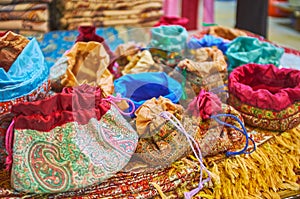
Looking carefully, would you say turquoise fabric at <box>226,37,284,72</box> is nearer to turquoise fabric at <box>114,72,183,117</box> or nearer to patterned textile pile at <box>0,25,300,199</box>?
patterned textile pile at <box>0,25,300,199</box>

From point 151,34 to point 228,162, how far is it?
0.77 metres

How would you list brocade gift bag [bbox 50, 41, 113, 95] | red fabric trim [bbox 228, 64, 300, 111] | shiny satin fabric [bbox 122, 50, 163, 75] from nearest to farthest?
red fabric trim [bbox 228, 64, 300, 111]
brocade gift bag [bbox 50, 41, 113, 95]
shiny satin fabric [bbox 122, 50, 163, 75]

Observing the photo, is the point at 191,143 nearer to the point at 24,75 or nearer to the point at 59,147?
the point at 59,147

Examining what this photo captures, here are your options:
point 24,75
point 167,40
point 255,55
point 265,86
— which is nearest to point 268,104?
point 265,86

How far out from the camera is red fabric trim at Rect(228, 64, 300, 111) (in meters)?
A: 1.16

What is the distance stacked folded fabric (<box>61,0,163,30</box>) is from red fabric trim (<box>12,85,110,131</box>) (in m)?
1.06

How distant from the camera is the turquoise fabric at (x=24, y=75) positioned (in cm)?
101

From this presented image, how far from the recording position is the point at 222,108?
1.15m

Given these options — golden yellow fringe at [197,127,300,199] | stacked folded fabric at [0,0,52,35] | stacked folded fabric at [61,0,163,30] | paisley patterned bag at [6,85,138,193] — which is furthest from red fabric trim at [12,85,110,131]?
stacked folded fabric at [61,0,163,30]

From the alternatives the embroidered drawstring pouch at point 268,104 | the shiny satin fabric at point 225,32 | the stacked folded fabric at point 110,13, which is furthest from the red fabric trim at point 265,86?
the stacked folded fabric at point 110,13

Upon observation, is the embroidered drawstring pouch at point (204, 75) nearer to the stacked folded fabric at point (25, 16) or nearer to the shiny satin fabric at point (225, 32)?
the shiny satin fabric at point (225, 32)

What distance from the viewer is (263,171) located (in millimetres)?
1104

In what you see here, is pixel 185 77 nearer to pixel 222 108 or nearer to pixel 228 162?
pixel 222 108

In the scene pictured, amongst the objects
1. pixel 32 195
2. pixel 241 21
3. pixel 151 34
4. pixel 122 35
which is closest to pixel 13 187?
pixel 32 195
